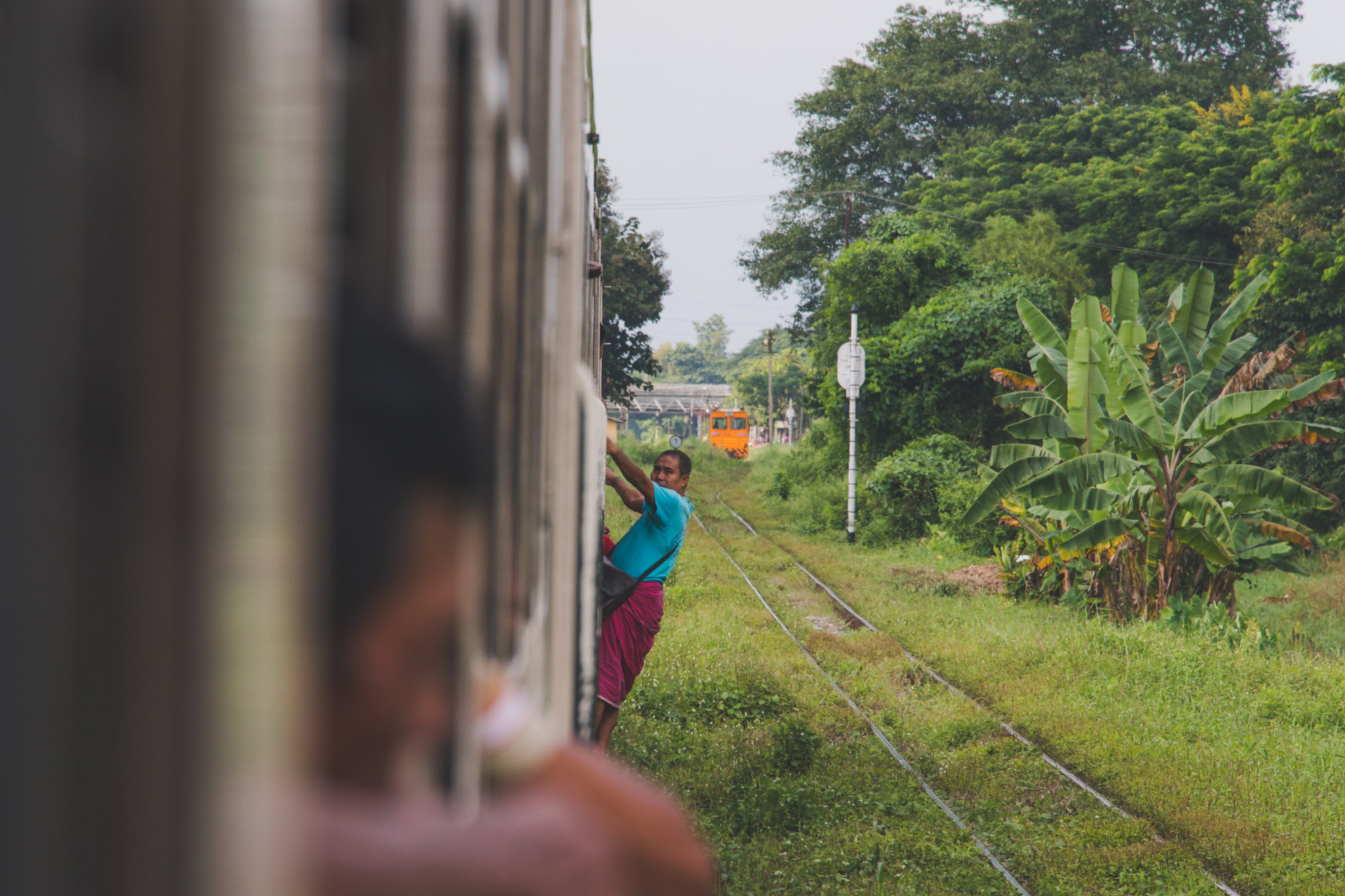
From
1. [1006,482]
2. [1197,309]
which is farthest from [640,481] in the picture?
[1197,309]

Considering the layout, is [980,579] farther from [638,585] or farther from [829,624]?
[638,585]

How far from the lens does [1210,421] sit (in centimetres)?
787

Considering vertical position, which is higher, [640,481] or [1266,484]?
[640,481]

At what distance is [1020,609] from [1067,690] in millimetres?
3151

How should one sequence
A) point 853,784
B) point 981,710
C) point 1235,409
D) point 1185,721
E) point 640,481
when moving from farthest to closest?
1. point 1235,409
2. point 981,710
3. point 1185,721
4. point 853,784
5. point 640,481

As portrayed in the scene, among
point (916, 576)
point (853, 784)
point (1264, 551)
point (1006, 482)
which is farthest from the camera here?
point (916, 576)

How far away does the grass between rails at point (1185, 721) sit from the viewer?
4824 mm

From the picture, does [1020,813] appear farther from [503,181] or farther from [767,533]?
[767,533]

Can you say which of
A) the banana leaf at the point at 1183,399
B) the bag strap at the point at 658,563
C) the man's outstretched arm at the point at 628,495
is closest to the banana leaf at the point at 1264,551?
the banana leaf at the point at 1183,399

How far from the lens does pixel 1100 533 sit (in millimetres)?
8391

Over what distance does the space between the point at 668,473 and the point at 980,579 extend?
826 centimetres

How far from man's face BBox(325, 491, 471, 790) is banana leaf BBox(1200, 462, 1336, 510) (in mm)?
8352

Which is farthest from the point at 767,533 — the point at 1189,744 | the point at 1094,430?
the point at 1189,744

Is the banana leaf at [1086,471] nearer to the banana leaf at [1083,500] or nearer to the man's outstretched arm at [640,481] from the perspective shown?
the banana leaf at [1083,500]
